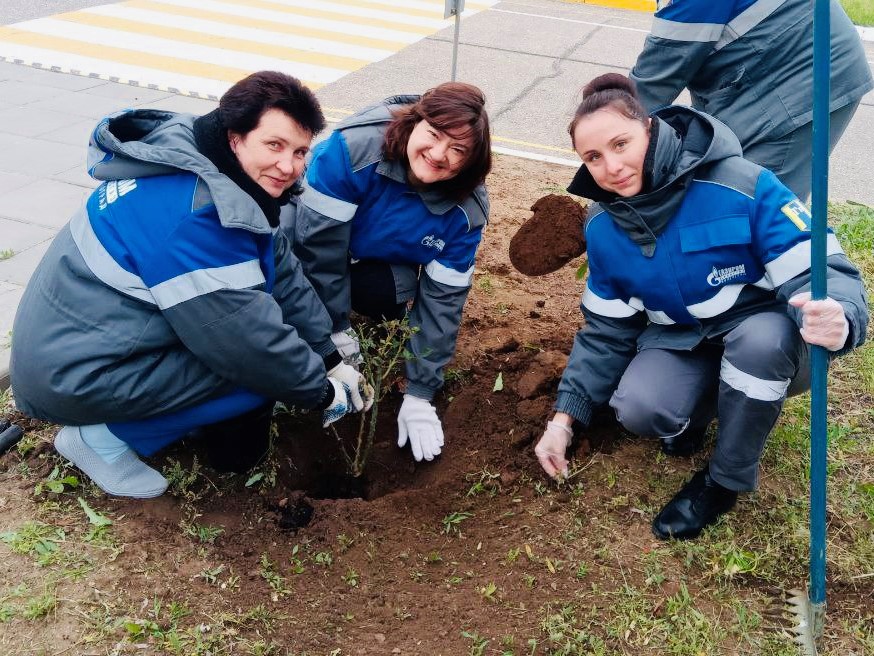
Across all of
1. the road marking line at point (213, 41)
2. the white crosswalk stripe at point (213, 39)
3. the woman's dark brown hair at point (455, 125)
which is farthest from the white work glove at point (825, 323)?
the road marking line at point (213, 41)

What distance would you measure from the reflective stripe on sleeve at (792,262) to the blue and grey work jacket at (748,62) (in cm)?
92

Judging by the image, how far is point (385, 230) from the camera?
10.4 ft

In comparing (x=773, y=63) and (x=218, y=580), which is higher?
(x=773, y=63)

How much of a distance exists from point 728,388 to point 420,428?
A: 1170mm

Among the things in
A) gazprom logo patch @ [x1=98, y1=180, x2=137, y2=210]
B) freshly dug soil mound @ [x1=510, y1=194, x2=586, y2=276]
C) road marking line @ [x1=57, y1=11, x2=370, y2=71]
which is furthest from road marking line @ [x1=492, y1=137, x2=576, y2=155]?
gazprom logo patch @ [x1=98, y1=180, x2=137, y2=210]

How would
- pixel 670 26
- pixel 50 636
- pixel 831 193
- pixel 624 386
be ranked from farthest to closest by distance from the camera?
pixel 831 193 → pixel 670 26 → pixel 624 386 → pixel 50 636

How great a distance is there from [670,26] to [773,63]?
0.45 metres

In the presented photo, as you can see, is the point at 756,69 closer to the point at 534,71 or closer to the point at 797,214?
the point at 797,214

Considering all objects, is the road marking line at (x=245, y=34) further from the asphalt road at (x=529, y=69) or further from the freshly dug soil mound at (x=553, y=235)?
the freshly dug soil mound at (x=553, y=235)

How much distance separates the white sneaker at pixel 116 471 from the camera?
267 centimetres

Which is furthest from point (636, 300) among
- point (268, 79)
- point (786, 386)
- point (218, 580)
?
point (218, 580)

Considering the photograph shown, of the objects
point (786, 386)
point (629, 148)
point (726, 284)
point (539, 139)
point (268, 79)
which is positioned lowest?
point (539, 139)

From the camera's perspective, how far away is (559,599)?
2.46 meters

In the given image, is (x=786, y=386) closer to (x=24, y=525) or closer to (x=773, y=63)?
(x=773, y=63)
